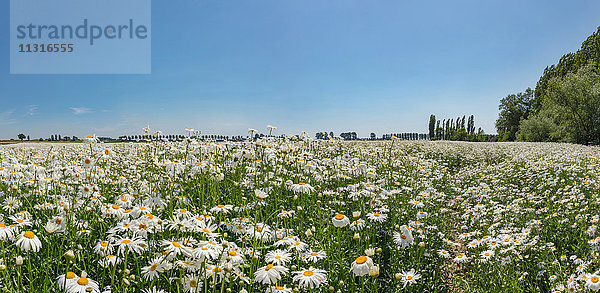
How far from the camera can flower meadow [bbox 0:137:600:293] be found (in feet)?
6.79

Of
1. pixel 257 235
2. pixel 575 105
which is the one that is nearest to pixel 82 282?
pixel 257 235

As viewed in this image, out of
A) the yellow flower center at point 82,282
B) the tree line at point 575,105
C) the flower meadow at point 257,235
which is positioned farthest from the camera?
the tree line at point 575,105

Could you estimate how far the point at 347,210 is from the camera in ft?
14.3

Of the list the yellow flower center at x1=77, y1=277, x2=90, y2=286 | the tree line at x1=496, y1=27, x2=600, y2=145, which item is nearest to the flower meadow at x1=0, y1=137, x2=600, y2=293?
the yellow flower center at x1=77, y1=277, x2=90, y2=286

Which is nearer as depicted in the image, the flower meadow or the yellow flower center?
the yellow flower center

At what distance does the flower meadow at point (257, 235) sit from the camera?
2068mm

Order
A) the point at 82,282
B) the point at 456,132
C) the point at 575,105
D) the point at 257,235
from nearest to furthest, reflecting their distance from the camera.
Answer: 1. the point at 82,282
2. the point at 257,235
3. the point at 575,105
4. the point at 456,132

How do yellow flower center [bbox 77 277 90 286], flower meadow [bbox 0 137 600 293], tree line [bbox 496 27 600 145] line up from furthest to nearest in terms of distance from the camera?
tree line [bbox 496 27 600 145]
flower meadow [bbox 0 137 600 293]
yellow flower center [bbox 77 277 90 286]

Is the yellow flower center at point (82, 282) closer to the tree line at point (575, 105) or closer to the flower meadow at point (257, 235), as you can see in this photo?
the flower meadow at point (257, 235)

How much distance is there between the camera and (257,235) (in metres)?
2.77

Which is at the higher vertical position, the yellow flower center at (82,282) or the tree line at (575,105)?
the tree line at (575,105)

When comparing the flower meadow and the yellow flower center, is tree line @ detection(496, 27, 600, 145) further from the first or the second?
the yellow flower center

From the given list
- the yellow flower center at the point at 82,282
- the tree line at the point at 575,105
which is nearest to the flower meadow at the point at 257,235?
the yellow flower center at the point at 82,282

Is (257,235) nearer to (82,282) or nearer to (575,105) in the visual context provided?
(82,282)
